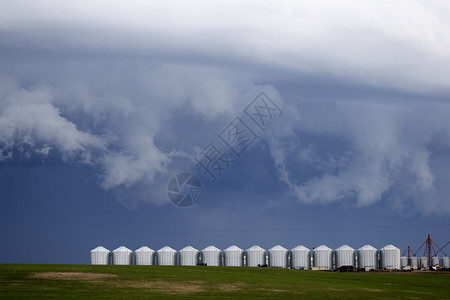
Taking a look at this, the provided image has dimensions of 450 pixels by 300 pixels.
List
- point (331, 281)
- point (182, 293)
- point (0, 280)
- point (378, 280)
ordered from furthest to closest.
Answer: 1. point (378, 280)
2. point (331, 281)
3. point (0, 280)
4. point (182, 293)

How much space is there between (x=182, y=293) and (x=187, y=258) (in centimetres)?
6289

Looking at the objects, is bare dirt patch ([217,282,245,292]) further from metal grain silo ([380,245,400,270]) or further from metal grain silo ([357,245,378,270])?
metal grain silo ([380,245,400,270])

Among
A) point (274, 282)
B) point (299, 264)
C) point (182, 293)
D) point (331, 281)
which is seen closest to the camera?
point (182, 293)

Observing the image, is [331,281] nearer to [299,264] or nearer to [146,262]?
[299,264]

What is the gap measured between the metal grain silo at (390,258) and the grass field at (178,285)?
132ft

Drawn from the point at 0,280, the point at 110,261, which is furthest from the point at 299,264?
the point at 0,280

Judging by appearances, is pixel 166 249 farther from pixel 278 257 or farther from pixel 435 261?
pixel 435 261

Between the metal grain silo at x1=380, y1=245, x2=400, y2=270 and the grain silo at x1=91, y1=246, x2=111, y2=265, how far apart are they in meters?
55.1

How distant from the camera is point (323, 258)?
372 ft

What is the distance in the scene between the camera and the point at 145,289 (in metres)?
54.5

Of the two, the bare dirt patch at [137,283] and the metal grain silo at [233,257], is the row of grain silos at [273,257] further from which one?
the bare dirt patch at [137,283]

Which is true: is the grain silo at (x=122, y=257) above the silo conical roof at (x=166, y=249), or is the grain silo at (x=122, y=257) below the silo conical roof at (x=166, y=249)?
below

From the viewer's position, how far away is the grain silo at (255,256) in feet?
373

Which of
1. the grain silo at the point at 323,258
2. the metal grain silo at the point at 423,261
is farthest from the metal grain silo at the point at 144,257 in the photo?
the metal grain silo at the point at 423,261
